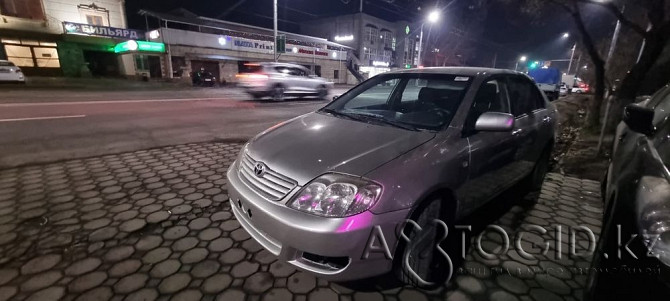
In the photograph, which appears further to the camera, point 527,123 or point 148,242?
point 527,123

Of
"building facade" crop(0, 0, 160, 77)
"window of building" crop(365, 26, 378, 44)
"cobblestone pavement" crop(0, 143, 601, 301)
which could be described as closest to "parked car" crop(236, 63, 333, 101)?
"cobblestone pavement" crop(0, 143, 601, 301)

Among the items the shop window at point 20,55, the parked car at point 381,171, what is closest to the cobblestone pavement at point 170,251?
the parked car at point 381,171

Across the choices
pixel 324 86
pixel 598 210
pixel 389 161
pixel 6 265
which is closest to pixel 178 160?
pixel 6 265

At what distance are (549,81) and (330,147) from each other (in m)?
28.0

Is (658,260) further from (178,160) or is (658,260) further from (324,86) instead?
(324,86)

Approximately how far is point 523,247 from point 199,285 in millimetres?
2828

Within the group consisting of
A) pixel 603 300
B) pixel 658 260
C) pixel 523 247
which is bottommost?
pixel 523 247

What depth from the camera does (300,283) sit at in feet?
7.38

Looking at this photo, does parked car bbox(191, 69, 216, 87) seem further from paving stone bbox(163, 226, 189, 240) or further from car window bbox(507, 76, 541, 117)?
car window bbox(507, 76, 541, 117)

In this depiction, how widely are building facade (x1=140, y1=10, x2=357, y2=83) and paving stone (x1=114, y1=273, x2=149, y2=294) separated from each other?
25.6m

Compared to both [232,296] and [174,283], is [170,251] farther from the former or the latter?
[232,296]

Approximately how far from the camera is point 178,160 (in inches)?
192

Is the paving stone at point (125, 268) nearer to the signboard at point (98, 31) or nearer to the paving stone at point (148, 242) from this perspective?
the paving stone at point (148, 242)

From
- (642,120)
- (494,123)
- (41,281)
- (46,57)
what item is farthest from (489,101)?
(46,57)
